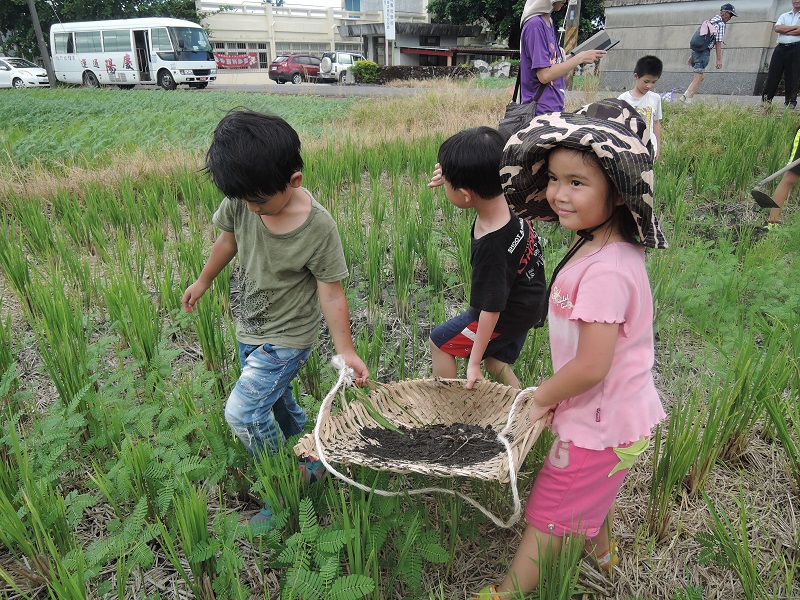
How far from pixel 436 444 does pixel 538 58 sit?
2354 mm

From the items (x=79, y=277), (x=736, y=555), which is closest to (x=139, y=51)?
(x=79, y=277)

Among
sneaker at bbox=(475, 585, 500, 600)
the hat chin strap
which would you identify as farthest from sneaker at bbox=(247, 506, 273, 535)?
the hat chin strap

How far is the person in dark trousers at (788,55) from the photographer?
6.05m

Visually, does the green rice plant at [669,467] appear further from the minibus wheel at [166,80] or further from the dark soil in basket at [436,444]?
the minibus wheel at [166,80]

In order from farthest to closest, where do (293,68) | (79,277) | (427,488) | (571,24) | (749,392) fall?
(293,68)
(571,24)
(79,277)
(749,392)
(427,488)

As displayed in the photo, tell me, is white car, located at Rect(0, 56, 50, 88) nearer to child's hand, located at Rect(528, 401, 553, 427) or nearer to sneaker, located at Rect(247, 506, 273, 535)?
sneaker, located at Rect(247, 506, 273, 535)

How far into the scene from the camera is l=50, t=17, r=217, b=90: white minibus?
1856cm

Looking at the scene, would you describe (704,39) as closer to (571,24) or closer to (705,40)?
(705,40)

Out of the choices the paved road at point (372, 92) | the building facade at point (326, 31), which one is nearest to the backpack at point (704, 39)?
the paved road at point (372, 92)

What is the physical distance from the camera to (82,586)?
1078mm

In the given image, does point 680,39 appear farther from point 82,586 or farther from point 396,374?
point 82,586

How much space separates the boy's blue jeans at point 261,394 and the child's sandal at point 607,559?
2.73 feet

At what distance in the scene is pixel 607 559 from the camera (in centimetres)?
134

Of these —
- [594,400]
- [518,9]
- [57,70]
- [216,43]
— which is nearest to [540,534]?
[594,400]
